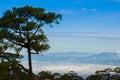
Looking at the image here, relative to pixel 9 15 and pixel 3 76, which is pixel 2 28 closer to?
pixel 9 15

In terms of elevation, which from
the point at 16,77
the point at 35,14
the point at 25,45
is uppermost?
the point at 35,14

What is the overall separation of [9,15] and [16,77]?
7.46m

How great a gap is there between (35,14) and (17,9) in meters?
2.00

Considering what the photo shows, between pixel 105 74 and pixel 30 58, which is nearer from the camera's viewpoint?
pixel 30 58

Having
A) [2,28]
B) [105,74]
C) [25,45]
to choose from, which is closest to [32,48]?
[25,45]

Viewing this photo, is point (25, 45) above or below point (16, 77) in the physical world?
above

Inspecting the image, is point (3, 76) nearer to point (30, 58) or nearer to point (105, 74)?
point (30, 58)

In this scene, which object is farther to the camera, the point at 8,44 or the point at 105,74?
the point at 105,74

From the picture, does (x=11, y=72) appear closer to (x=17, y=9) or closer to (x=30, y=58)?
(x=30, y=58)

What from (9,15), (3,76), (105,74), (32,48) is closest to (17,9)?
(9,15)

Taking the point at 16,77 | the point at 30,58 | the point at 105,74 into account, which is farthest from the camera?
the point at 105,74

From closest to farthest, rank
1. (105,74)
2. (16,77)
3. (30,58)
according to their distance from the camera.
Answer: (30,58) < (16,77) < (105,74)

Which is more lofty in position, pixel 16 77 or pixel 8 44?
pixel 8 44

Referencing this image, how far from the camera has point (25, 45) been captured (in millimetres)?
47688
